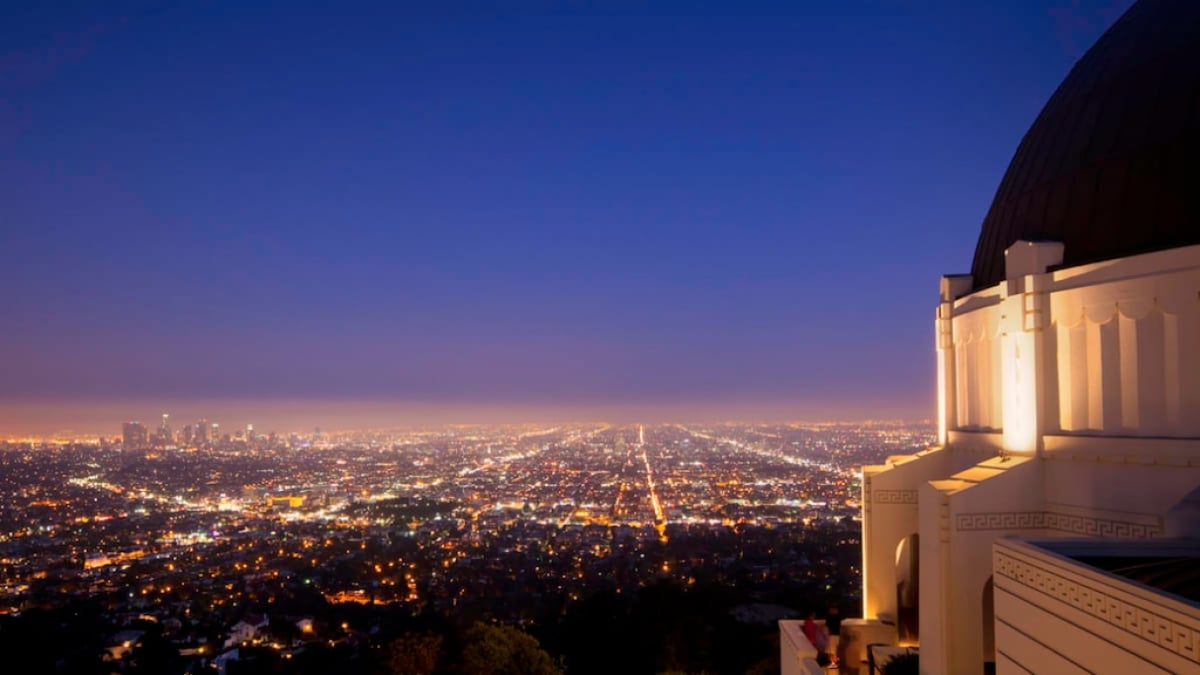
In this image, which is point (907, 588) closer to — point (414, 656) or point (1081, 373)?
point (1081, 373)

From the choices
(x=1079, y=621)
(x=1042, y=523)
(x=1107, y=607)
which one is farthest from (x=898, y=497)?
(x=1107, y=607)

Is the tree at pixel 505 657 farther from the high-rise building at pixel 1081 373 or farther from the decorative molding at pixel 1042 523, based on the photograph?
the decorative molding at pixel 1042 523

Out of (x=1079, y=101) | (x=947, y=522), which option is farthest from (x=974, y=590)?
(x=1079, y=101)

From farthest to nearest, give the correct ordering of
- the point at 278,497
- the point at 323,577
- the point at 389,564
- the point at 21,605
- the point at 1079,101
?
the point at 278,497 < the point at 389,564 < the point at 323,577 < the point at 21,605 < the point at 1079,101

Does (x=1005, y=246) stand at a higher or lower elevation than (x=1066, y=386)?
higher

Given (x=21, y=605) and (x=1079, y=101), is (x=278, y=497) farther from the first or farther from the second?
(x=1079, y=101)

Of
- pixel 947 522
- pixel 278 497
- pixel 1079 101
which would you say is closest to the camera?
pixel 947 522

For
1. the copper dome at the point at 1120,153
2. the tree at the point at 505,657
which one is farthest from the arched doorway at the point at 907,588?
the tree at the point at 505,657

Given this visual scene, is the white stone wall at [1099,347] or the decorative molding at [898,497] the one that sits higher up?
the white stone wall at [1099,347]
